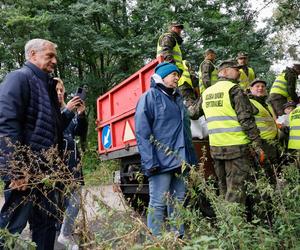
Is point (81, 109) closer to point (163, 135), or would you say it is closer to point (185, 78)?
point (163, 135)

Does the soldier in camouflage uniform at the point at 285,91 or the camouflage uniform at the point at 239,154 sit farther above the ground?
the soldier in camouflage uniform at the point at 285,91

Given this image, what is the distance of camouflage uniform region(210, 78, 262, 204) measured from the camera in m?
4.41

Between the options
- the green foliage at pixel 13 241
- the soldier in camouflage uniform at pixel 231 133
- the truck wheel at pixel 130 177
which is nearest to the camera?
the green foliage at pixel 13 241

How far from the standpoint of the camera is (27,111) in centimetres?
318

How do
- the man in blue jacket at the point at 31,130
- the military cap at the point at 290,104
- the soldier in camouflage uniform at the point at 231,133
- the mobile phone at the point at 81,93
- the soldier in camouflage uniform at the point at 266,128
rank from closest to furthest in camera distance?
the man in blue jacket at the point at 31,130
the mobile phone at the point at 81,93
the soldier in camouflage uniform at the point at 231,133
the soldier in camouflage uniform at the point at 266,128
the military cap at the point at 290,104

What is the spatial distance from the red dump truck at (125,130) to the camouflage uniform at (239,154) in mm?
561

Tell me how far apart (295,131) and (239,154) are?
1.42 m

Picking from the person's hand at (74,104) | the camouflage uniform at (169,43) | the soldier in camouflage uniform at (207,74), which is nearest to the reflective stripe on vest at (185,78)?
the soldier in camouflage uniform at (207,74)

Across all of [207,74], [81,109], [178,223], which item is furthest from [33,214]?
[207,74]

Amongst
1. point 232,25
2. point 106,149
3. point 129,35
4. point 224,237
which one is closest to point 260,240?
point 224,237

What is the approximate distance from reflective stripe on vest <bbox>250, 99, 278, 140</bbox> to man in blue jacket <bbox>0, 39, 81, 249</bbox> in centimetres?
279

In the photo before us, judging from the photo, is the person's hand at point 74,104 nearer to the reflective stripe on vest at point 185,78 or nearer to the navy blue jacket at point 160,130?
the navy blue jacket at point 160,130

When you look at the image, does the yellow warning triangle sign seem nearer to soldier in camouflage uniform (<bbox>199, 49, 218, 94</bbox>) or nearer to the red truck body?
the red truck body

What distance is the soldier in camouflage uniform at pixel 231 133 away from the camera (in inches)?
175
